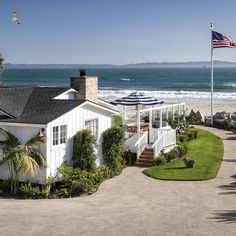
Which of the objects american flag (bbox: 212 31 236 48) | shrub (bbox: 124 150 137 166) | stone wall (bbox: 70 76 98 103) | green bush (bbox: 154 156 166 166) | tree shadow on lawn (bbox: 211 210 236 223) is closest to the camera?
tree shadow on lawn (bbox: 211 210 236 223)

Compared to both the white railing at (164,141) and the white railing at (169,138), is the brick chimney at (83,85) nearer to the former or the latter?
the white railing at (164,141)

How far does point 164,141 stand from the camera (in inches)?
971

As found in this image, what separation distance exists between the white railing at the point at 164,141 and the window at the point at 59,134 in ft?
19.6

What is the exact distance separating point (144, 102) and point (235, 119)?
12831mm

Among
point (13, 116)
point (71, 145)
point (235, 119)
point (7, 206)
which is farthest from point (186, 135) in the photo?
point (7, 206)

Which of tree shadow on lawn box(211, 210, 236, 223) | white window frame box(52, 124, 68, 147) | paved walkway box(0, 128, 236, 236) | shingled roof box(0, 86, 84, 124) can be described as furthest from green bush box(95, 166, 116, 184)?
tree shadow on lawn box(211, 210, 236, 223)

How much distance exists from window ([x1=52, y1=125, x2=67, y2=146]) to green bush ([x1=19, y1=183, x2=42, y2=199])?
1946 mm

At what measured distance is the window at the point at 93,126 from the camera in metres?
20.2

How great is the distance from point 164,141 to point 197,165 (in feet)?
9.70

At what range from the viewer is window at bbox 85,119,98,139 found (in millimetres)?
20203

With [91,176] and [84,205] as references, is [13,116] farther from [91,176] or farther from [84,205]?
[84,205]

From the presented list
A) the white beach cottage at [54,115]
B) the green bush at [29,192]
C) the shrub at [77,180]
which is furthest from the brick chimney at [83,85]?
the green bush at [29,192]

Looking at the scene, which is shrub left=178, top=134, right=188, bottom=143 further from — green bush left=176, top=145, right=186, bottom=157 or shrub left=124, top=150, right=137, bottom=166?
shrub left=124, top=150, right=137, bottom=166

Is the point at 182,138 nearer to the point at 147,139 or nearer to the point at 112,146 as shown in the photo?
the point at 147,139
